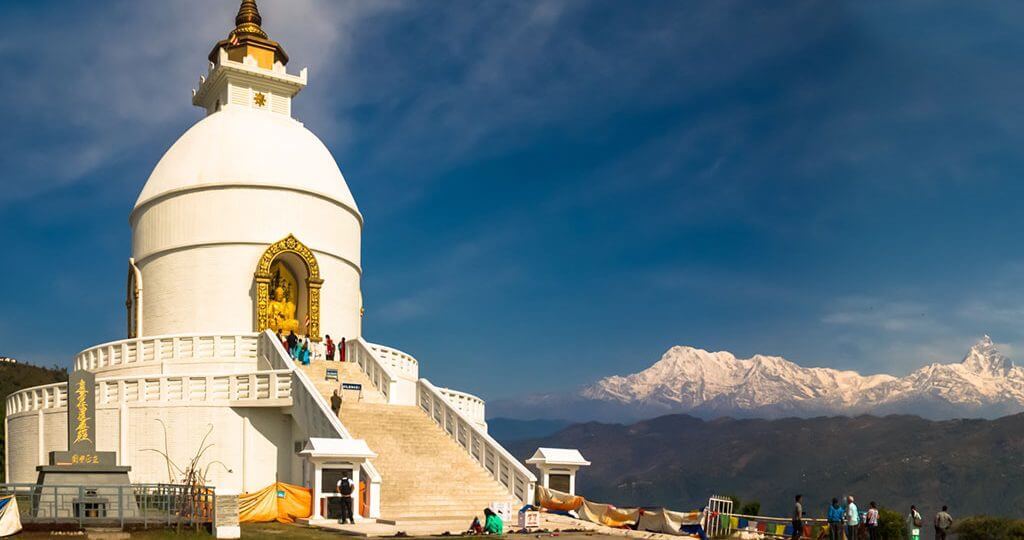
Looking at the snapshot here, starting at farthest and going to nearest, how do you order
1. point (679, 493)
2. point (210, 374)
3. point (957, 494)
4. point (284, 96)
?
point (679, 493) → point (957, 494) → point (284, 96) → point (210, 374)

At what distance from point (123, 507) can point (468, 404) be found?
699 inches

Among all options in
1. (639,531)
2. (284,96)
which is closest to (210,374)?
(639,531)

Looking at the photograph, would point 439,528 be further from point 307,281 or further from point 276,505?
point 307,281

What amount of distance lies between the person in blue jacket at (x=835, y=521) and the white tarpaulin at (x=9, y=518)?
16.9m

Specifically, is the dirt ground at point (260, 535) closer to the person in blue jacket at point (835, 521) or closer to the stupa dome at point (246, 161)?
the person in blue jacket at point (835, 521)

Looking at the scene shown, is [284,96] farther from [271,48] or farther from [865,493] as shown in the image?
[865,493]

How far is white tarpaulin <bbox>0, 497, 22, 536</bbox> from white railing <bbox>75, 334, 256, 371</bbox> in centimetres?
1540

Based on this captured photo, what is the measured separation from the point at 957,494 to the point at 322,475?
5887 inches

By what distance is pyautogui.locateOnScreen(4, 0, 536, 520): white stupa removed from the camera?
28328 mm

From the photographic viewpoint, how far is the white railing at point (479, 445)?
2734 centimetres

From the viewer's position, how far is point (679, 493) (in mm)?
177500

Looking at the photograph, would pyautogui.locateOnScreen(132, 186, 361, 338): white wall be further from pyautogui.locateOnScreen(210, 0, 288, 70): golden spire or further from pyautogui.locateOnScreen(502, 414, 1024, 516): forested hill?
pyautogui.locateOnScreen(502, 414, 1024, 516): forested hill

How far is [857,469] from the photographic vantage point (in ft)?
561

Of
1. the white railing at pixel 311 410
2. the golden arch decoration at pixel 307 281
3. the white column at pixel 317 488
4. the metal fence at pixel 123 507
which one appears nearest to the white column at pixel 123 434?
the white railing at pixel 311 410
